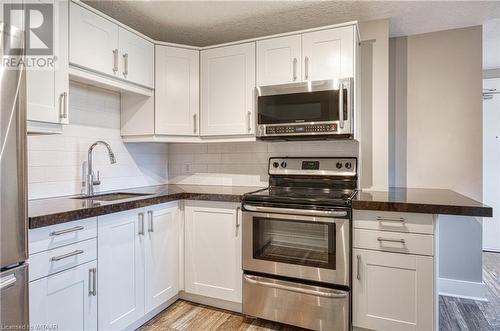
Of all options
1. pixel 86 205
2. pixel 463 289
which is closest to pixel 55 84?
pixel 86 205

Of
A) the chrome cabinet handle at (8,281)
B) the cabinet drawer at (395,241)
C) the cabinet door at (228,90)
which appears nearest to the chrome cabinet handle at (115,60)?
the cabinet door at (228,90)

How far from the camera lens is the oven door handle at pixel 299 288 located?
6.34 feet

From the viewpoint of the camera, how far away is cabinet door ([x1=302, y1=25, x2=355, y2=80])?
2207mm

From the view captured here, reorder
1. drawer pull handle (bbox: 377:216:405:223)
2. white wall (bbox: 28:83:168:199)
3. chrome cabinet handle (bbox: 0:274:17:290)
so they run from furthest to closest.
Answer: white wall (bbox: 28:83:168:199) → drawer pull handle (bbox: 377:216:405:223) → chrome cabinet handle (bbox: 0:274:17:290)

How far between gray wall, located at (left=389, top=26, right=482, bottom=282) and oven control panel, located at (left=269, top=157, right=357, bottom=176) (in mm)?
607

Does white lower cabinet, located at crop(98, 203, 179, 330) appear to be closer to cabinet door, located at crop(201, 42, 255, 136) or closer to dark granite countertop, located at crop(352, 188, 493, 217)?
cabinet door, located at crop(201, 42, 255, 136)

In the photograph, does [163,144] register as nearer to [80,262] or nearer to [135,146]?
[135,146]

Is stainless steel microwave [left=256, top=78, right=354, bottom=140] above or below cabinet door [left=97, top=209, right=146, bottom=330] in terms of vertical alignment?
above

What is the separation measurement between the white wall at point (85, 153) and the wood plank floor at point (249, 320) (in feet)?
3.78

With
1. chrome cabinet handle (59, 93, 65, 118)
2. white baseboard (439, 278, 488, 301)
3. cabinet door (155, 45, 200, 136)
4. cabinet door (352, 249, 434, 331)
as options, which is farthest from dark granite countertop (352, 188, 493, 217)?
chrome cabinet handle (59, 93, 65, 118)

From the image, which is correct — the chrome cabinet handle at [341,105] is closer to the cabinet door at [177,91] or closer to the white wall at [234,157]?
the white wall at [234,157]

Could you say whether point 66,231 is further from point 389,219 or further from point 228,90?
point 389,219

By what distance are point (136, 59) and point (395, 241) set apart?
226 centimetres

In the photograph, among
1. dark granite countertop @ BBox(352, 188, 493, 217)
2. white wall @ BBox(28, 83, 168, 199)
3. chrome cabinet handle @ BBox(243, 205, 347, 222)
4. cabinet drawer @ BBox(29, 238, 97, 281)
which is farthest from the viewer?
white wall @ BBox(28, 83, 168, 199)
